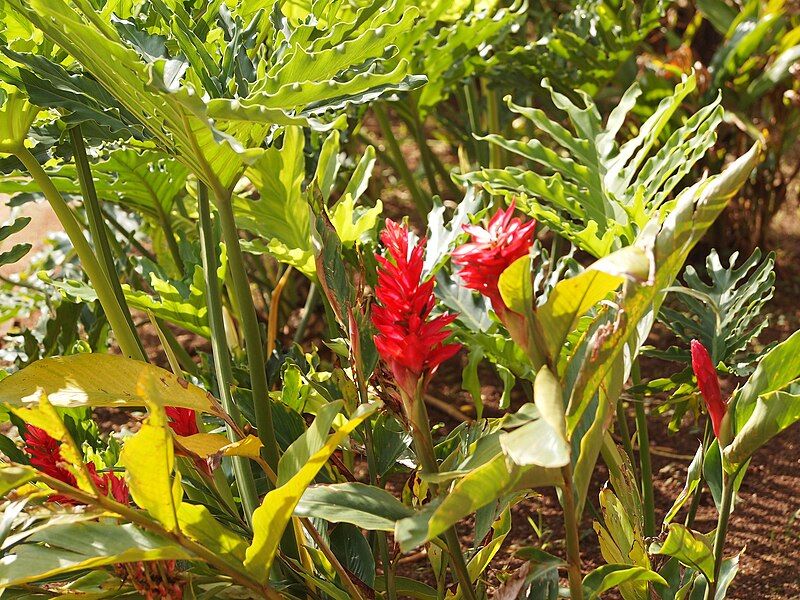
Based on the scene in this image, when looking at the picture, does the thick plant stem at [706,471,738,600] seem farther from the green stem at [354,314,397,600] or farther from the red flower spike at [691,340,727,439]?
the green stem at [354,314,397,600]

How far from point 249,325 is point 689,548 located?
1.53ft

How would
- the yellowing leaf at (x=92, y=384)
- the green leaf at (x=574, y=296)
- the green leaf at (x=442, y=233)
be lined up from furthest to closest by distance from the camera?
the green leaf at (x=442, y=233) → the yellowing leaf at (x=92, y=384) → the green leaf at (x=574, y=296)

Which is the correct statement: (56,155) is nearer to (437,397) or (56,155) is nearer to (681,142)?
(681,142)

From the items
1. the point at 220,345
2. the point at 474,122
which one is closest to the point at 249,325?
the point at 220,345

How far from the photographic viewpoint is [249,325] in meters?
0.97

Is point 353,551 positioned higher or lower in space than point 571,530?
lower

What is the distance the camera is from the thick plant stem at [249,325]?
93cm

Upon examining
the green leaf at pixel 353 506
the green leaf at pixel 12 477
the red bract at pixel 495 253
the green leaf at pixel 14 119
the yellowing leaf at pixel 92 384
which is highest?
the green leaf at pixel 14 119

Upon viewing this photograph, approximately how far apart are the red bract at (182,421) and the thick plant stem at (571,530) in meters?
0.38

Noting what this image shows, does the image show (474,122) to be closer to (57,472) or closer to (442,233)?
(442,233)

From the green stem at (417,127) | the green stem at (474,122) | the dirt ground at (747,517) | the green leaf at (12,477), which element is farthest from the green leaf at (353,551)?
the green stem at (474,122)

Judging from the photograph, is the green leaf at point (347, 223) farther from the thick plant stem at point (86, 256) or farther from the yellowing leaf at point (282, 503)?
the yellowing leaf at point (282, 503)

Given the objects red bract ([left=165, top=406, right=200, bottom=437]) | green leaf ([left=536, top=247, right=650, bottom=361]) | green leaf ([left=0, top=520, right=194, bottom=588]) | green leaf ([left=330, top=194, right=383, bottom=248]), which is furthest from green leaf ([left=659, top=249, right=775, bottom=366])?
green leaf ([left=0, top=520, right=194, bottom=588])

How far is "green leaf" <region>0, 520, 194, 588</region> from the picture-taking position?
0.72 meters
